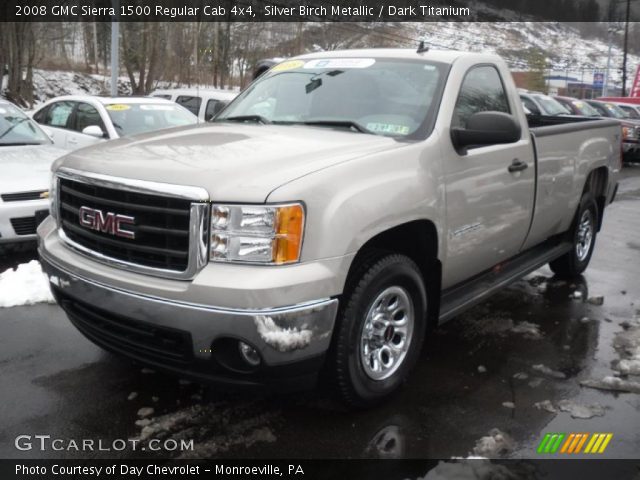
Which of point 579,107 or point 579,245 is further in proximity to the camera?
point 579,107

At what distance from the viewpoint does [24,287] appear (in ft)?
17.0

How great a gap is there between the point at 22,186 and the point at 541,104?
1527cm

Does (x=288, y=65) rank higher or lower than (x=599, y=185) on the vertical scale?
higher

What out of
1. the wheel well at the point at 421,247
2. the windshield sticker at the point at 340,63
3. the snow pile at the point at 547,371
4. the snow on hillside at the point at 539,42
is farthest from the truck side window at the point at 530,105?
the snow on hillside at the point at 539,42

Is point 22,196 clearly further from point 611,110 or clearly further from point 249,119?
point 611,110

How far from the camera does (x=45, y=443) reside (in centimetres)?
304

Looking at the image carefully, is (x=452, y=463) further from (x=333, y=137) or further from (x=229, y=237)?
Result: (x=333, y=137)

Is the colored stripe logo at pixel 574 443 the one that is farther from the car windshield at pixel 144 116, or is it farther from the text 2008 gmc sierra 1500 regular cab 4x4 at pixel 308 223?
the car windshield at pixel 144 116

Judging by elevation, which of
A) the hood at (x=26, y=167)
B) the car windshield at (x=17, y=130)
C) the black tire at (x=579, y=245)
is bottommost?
the black tire at (x=579, y=245)

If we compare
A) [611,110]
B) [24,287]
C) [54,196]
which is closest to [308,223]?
[54,196]

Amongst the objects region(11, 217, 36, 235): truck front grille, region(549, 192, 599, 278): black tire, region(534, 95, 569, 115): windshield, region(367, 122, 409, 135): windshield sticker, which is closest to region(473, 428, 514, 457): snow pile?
region(367, 122, 409, 135): windshield sticker

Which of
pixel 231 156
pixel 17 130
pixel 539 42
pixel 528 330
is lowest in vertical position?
pixel 528 330

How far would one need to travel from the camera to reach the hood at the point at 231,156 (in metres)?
2.82

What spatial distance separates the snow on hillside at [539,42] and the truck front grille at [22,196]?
100169mm
